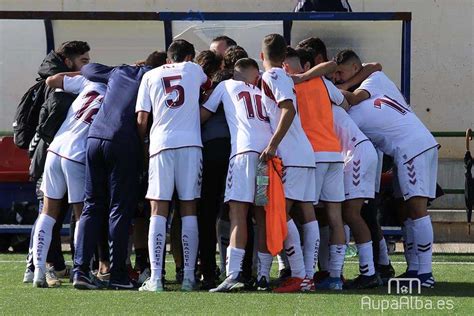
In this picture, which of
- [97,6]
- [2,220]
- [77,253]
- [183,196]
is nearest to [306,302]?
[183,196]

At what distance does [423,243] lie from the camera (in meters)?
10.0

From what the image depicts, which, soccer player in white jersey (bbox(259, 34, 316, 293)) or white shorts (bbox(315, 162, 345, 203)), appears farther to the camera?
white shorts (bbox(315, 162, 345, 203))

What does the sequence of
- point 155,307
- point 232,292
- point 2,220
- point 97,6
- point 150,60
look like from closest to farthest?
point 155,307 → point 232,292 → point 150,60 → point 2,220 → point 97,6

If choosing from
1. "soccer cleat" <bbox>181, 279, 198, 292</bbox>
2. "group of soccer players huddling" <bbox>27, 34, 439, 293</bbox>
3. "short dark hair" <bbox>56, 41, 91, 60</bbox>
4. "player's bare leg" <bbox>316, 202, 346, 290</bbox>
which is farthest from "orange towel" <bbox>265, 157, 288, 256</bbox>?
"short dark hair" <bbox>56, 41, 91, 60</bbox>

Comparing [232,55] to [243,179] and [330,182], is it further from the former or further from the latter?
[330,182]

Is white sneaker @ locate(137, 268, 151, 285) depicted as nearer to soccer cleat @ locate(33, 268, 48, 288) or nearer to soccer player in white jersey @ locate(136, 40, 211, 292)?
soccer player in white jersey @ locate(136, 40, 211, 292)

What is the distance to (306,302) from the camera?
882cm

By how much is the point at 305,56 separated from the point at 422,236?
171cm

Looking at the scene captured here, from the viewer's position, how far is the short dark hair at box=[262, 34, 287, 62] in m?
9.55

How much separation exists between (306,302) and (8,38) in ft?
19.2

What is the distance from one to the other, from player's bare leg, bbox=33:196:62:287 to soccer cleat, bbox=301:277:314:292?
6.55 ft

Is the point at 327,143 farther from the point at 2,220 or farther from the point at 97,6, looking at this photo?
the point at 97,6

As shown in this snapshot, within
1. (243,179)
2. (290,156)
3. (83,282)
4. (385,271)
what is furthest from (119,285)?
(385,271)

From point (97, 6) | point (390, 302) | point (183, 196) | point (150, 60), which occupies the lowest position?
point (390, 302)
